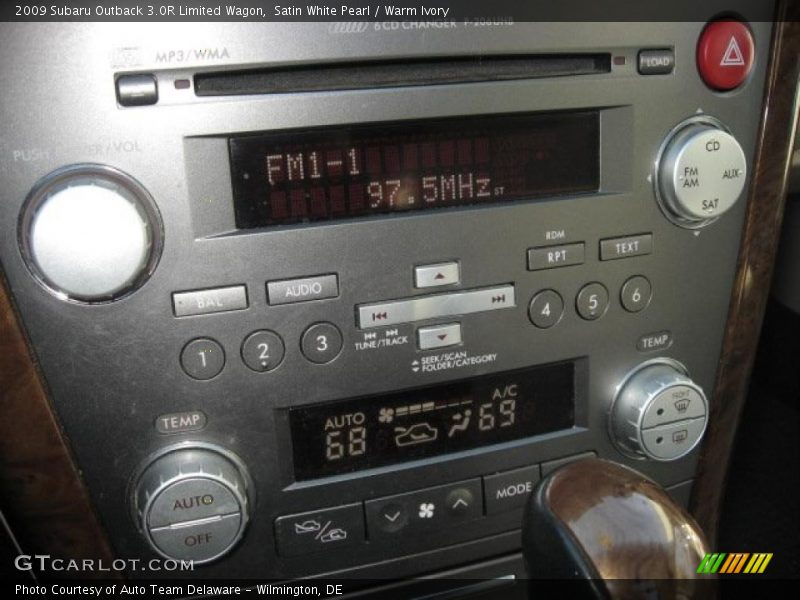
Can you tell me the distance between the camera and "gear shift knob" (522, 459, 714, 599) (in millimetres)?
524

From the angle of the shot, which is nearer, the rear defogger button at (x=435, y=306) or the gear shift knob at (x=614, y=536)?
the gear shift knob at (x=614, y=536)

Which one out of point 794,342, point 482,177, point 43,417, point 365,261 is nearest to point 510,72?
point 482,177

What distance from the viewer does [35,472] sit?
2.34 feet

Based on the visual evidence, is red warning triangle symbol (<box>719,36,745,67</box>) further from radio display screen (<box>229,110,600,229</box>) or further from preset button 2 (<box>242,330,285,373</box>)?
preset button 2 (<box>242,330,285,373</box>)

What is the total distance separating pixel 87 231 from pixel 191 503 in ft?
0.92

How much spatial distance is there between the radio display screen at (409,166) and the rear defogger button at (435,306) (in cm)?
9

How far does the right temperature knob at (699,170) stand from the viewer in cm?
78

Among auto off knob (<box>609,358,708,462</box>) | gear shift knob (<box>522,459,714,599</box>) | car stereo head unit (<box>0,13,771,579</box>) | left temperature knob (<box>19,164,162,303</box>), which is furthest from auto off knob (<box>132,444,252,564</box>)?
auto off knob (<box>609,358,708,462</box>)

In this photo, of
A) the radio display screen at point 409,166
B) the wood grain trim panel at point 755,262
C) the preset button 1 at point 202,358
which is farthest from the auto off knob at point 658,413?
the preset button 1 at point 202,358

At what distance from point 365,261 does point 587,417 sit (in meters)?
0.34

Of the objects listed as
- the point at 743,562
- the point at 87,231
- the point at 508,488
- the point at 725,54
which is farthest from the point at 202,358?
the point at 743,562

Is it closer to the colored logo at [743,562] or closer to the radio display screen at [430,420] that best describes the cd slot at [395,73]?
the radio display screen at [430,420]

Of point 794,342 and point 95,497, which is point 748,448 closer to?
point 794,342

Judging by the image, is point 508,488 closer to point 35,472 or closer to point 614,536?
point 614,536
